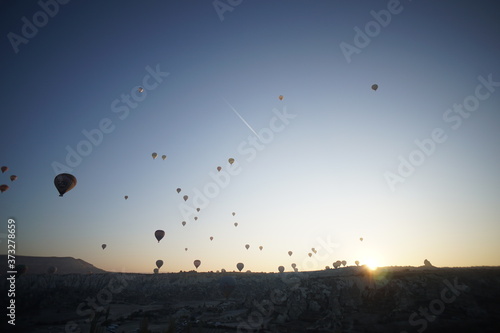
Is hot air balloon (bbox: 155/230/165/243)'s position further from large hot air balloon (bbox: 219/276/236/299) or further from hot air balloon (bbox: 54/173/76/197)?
hot air balloon (bbox: 54/173/76/197)

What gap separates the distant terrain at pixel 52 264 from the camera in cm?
9688

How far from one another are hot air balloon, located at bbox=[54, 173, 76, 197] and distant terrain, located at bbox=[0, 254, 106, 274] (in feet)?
321

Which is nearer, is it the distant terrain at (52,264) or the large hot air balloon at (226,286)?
the large hot air balloon at (226,286)

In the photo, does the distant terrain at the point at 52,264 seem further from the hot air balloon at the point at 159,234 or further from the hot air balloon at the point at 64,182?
the hot air balloon at the point at 64,182

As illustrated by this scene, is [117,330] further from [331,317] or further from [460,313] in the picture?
[460,313]

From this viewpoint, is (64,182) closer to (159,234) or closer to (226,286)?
(159,234)

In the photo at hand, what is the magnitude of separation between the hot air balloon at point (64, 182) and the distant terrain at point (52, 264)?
321 feet

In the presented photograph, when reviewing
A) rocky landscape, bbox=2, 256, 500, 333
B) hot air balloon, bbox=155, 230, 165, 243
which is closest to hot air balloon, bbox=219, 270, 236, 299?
rocky landscape, bbox=2, 256, 500, 333

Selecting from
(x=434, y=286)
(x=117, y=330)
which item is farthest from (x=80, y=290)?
(x=434, y=286)

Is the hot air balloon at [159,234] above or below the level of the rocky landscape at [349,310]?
above

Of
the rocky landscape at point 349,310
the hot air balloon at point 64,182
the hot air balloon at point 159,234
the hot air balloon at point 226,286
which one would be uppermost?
the hot air balloon at point 64,182

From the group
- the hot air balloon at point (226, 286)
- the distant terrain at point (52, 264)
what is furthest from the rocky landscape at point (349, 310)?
the distant terrain at point (52, 264)

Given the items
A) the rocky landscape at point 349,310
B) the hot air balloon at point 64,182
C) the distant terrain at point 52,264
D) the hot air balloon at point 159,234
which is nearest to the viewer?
the rocky landscape at point 349,310

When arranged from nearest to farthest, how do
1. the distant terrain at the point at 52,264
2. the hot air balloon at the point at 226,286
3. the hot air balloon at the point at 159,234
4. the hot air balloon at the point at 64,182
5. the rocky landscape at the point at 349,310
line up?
the rocky landscape at the point at 349,310
the hot air balloon at the point at 64,182
the hot air balloon at the point at 226,286
the hot air balloon at the point at 159,234
the distant terrain at the point at 52,264
